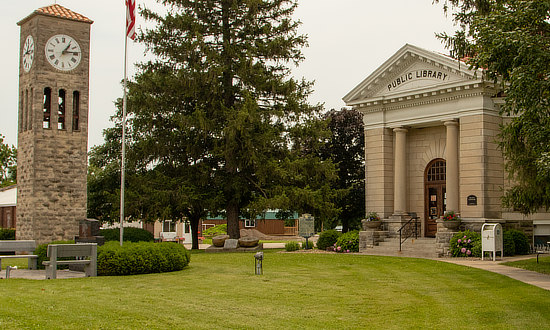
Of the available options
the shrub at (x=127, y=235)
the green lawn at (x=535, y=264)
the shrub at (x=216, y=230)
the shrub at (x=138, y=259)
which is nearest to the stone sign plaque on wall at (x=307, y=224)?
the shrub at (x=127, y=235)

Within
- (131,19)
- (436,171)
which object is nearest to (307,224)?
(436,171)

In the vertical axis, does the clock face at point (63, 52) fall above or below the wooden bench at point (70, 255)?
above

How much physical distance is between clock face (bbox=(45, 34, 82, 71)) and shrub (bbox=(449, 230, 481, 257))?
1676 centimetres

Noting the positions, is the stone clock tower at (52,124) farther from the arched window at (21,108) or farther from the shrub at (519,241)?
the shrub at (519,241)

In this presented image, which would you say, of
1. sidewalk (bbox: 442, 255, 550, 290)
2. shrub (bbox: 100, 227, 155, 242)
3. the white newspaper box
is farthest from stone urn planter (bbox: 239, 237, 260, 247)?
the white newspaper box

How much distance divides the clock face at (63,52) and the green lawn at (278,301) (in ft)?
43.1

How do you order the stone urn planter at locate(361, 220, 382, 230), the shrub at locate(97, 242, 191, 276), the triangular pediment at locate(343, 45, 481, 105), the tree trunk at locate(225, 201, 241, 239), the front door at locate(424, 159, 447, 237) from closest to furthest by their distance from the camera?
the shrub at locate(97, 242, 191, 276), the triangular pediment at locate(343, 45, 481, 105), the stone urn planter at locate(361, 220, 382, 230), the front door at locate(424, 159, 447, 237), the tree trunk at locate(225, 201, 241, 239)

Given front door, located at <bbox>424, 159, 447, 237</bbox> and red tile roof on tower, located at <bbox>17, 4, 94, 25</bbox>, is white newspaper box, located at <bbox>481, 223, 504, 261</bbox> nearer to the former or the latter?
front door, located at <bbox>424, 159, 447, 237</bbox>

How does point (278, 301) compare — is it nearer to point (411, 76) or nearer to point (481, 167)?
point (481, 167)

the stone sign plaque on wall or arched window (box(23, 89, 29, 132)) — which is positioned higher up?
arched window (box(23, 89, 29, 132))

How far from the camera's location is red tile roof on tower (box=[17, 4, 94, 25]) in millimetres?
25234

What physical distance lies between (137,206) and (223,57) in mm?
8019

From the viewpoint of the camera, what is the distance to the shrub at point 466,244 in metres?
22.4

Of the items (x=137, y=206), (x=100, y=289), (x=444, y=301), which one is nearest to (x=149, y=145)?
(x=137, y=206)
